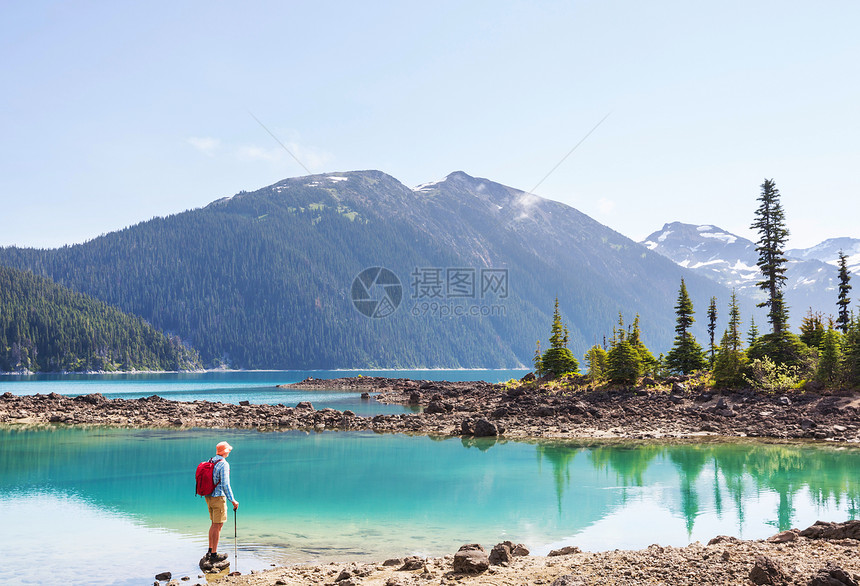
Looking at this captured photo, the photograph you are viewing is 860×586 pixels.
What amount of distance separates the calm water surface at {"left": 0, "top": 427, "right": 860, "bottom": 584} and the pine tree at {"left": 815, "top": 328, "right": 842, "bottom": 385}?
15.4m

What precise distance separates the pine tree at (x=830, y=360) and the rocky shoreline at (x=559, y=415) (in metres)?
1.93

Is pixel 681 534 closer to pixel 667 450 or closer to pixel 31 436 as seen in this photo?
pixel 667 450

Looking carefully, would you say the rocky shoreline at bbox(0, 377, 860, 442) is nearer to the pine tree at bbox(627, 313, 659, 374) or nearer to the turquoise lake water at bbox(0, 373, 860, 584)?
the turquoise lake water at bbox(0, 373, 860, 584)

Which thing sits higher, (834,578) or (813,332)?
(813,332)

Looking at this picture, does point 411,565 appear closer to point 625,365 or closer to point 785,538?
point 785,538

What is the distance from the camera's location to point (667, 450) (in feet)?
104

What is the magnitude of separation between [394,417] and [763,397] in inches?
1012

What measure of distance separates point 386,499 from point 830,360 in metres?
37.1

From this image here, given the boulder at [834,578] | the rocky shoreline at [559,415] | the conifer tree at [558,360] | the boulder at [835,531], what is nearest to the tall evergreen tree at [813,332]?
the rocky shoreline at [559,415]

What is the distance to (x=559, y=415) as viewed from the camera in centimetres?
4281

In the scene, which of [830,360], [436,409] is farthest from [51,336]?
[830,360]

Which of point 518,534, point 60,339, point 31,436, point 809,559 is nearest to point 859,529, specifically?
point 809,559

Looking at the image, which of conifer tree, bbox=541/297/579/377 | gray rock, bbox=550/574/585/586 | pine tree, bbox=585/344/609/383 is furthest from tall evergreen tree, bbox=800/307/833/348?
gray rock, bbox=550/574/585/586

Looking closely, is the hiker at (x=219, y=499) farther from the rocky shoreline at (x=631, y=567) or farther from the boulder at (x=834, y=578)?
the boulder at (x=834, y=578)
